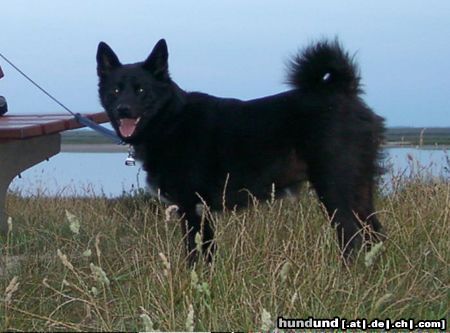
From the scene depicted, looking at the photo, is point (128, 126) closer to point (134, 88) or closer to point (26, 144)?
point (134, 88)

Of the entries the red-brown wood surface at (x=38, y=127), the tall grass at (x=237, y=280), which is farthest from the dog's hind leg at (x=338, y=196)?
the red-brown wood surface at (x=38, y=127)

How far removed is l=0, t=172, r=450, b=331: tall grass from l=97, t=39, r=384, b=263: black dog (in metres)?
0.21

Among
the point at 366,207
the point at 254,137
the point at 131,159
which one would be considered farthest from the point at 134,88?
the point at 366,207

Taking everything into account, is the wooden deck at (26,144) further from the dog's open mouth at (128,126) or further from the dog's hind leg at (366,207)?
the dog's hind leg at (366,207)

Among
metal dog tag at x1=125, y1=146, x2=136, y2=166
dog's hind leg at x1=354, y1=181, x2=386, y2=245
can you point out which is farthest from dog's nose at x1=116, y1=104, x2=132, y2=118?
dog's hind leg at x1=354, y1=181, x2=386, y2=245

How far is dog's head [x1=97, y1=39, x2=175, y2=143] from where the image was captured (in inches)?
197

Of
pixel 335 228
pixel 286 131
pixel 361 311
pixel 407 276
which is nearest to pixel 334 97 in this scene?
pixel 286 131

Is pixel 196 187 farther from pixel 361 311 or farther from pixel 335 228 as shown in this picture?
pixel 361 311

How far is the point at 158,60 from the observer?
5.06 metres

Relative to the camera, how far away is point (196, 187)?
16.0 feet

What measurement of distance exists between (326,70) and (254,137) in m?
0.53

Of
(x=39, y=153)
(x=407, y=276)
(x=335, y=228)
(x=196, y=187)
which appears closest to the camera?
(x=407, y=276)

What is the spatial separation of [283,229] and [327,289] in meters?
1.36

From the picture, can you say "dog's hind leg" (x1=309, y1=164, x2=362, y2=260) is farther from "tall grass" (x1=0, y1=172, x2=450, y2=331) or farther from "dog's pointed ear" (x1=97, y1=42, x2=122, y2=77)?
"dog's pointed ear" (x1=97, y1=42, x2=122, y2=77)
